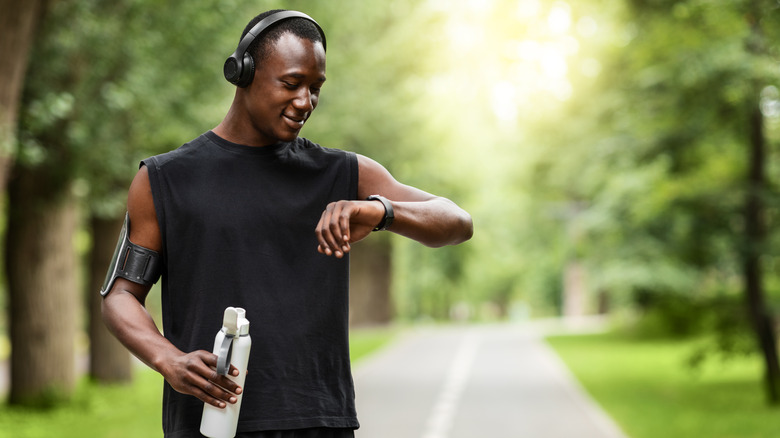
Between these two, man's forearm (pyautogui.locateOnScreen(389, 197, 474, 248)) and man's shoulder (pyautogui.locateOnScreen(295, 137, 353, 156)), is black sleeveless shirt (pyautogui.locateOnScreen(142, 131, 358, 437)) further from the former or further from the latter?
man's forearm (pyautogui.locateOnScreen(389, 197, 474, 248))

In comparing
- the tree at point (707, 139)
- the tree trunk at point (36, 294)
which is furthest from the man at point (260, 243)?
the tree trunk at point (36, 294)

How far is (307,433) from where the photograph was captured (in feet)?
7.88

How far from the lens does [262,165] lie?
2.42m

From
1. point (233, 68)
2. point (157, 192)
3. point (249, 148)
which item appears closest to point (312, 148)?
point (249, 148)

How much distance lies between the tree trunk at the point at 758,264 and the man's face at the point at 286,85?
1195 centimetres

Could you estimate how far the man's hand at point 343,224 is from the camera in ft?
7.04

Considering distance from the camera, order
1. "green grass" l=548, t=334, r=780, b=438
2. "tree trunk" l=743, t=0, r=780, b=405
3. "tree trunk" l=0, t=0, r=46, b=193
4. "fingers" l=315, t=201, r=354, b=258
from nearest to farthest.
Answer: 1. "fingers" l=315, t=201, r=354, b=258
2. "tree trunk" l=0, t=0, r=46, b=193
3. "green grass" l=548, t=334, r=780, b=438
4. "tree trunk" l=743, t=0, r=780, b=405

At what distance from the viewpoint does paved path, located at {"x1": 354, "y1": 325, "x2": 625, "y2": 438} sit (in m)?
11.8

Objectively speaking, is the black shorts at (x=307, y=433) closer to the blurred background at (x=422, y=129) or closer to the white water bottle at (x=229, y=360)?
the white water bottle at (x=229, y=360)

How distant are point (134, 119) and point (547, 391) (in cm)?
857

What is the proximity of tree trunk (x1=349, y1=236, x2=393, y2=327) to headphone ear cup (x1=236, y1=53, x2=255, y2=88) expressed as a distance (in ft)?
105

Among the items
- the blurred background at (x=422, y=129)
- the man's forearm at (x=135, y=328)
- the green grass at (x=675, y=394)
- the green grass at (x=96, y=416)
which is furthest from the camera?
the green grass at (x=675, y=394)

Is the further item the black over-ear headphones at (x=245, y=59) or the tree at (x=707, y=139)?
the tree at (x=707, y=139)

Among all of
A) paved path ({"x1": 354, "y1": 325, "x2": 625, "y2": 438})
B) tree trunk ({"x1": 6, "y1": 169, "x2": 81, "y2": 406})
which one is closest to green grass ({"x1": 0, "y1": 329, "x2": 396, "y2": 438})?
tree trunk ({"x1": 6, "y1": 169, "x2": 81, "y2": 406})
